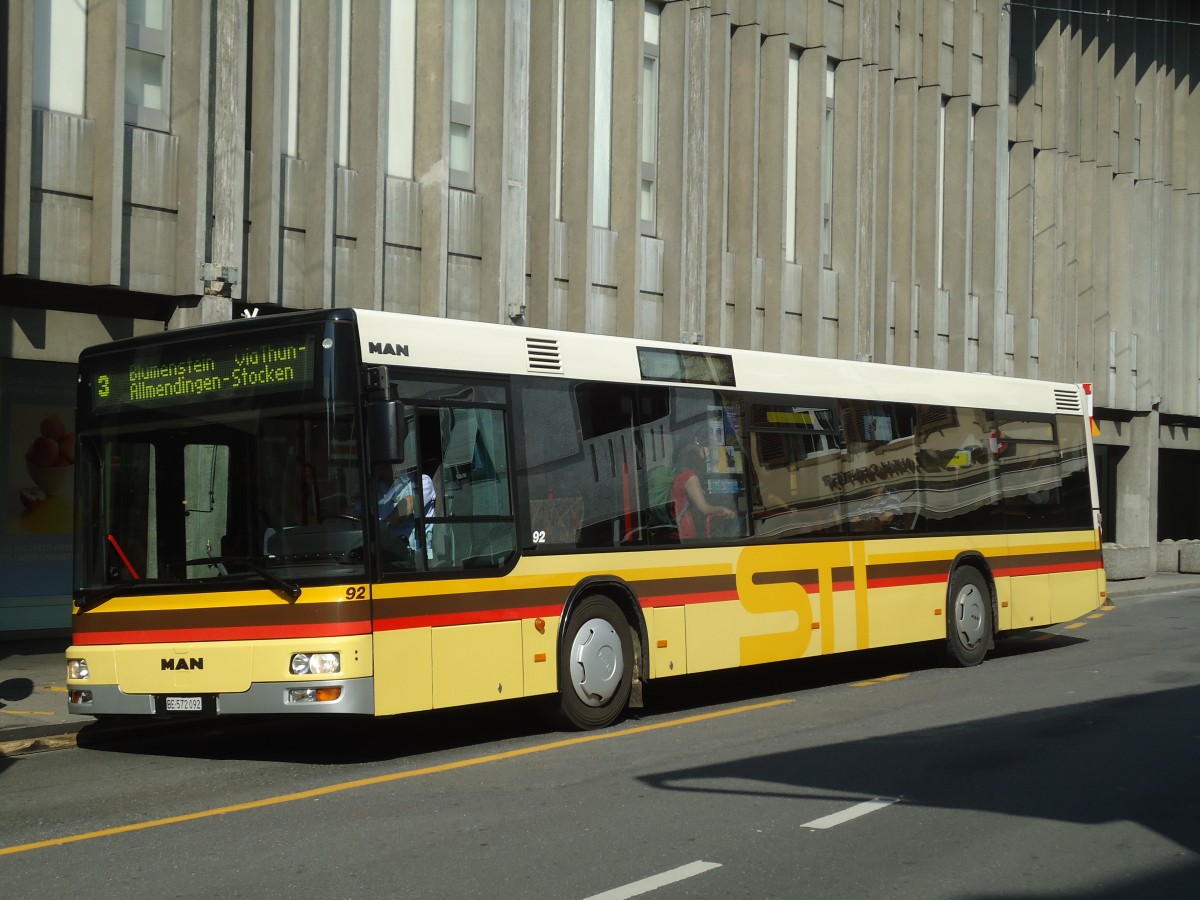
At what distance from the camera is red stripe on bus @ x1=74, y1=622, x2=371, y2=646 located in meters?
9.59

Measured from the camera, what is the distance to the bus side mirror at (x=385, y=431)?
956 cm

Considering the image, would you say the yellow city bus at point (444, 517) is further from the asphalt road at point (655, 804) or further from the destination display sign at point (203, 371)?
the asphalt road at point (655, 804)

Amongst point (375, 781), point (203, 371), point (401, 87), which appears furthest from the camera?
point (401, 87)

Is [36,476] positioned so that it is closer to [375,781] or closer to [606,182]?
[606,182]

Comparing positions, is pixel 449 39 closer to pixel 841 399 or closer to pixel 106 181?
pixel 106 181

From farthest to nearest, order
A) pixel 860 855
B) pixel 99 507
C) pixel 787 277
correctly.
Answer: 1. pixel 787 277
2. pixel 99 507
3. pixel 860 855

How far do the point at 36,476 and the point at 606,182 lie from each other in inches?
364

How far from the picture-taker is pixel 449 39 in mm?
19906

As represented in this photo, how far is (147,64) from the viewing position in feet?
54.9

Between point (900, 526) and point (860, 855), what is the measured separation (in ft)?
27.1

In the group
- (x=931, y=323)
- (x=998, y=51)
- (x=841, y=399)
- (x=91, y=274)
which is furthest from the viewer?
(x=998, y=51)

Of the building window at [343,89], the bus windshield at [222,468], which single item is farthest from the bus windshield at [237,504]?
the building window at [343,89]

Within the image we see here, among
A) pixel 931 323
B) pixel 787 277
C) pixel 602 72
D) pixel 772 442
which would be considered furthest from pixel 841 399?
pixel 931 323

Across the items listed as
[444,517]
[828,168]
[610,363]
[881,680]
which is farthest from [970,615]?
[828,168]
